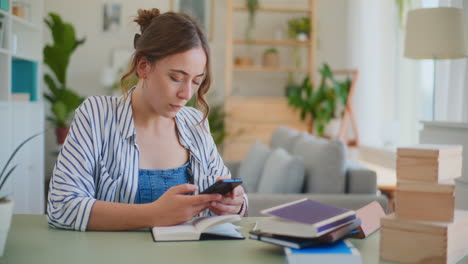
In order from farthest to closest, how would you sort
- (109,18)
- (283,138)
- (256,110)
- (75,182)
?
(109,18)
(256,110)
(283,138)
(75,182)

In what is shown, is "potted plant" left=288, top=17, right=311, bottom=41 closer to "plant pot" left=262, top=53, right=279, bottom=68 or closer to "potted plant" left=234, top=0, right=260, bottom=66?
"plant pot" left=262, top=53, right=279, bottom=68

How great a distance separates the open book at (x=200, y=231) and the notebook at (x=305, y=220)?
156mm

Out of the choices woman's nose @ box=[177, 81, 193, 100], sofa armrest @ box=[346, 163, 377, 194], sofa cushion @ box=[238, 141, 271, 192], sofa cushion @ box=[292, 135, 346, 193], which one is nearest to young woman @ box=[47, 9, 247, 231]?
woman's nose @ box=[177, 81, 193, 100]

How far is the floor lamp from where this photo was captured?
2742mm

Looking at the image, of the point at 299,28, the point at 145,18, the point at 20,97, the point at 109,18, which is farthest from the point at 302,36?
the point at 145,18

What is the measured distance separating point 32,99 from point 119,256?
3488 millimetres

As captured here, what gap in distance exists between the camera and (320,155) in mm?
2811

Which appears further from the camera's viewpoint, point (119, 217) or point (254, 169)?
point (254, 169)

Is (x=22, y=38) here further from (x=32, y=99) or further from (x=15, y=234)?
(x=15, y=234)

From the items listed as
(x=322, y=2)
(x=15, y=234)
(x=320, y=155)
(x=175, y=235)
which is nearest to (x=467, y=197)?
(x=320, y=155)

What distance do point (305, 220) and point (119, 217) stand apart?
19.9 inches

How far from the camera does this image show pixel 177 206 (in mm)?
1288

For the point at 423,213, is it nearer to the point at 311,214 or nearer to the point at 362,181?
the point at 311,214

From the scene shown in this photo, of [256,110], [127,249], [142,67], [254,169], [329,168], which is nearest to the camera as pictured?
[127,249]
